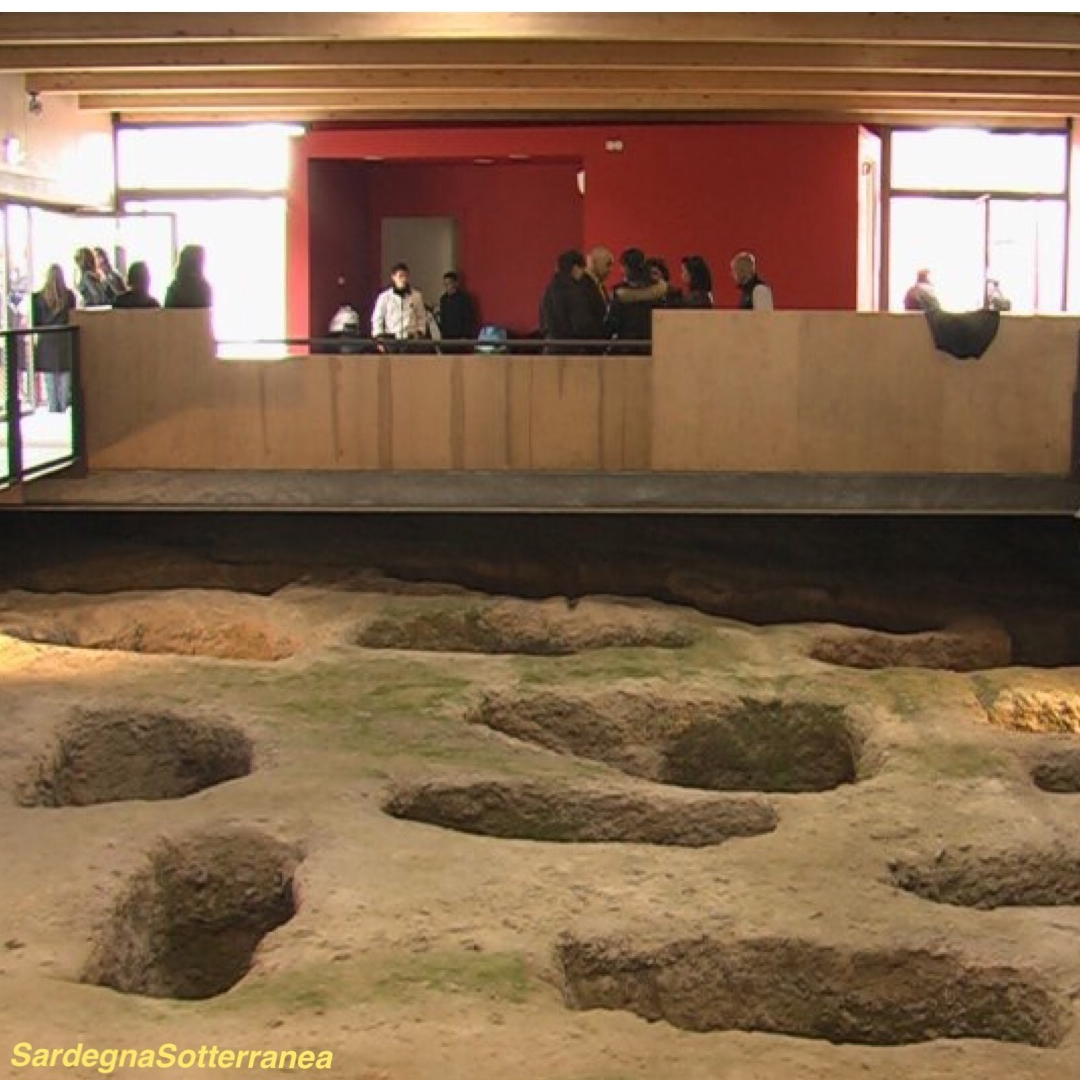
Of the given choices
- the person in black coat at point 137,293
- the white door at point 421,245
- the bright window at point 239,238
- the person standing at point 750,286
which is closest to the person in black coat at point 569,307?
the person standing at point 750,286

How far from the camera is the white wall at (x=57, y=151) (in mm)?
17984

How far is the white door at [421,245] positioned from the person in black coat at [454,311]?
10.5 feet

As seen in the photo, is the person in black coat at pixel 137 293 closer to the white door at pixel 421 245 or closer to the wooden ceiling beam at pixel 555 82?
the wooden ceiling beam at pixel 555 82

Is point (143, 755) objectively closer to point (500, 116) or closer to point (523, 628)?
point (523, 628)

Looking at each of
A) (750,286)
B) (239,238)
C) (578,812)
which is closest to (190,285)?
(750,286)

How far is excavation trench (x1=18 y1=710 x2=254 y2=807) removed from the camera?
10.8 metres

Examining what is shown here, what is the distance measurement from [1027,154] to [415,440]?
11.1 meters

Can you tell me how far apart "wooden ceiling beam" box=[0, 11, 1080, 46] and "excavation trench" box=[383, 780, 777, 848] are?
6881mm

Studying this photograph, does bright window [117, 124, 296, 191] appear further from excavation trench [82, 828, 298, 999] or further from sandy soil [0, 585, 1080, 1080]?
excavation trench [82, 828, 298, 999]

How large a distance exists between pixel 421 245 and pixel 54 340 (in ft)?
32.9

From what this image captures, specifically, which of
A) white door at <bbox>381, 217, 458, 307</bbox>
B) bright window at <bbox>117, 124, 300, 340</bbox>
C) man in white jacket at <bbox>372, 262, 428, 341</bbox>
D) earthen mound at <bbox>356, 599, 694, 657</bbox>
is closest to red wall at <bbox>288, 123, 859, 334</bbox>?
bright window at <bbox>117, 124, 300, 340</bbox>

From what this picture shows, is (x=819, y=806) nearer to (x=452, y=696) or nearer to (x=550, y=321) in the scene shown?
(x=452, y=696)

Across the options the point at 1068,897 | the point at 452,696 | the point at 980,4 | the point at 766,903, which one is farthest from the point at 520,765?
the point at 980,4

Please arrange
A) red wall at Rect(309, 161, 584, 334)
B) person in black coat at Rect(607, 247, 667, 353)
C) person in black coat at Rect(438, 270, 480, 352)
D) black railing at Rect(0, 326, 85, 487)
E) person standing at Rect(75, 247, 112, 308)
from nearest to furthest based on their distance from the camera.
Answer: black railing at Rect(0, 326, 85, 487), person in black coat at Rect(607, 247, 667, 353), person standing at Rect(75, 247, 112, 308), person in black coat at Rect(438, 270, 480, 352), red wall at Rect(309, 161, 584, 334)
